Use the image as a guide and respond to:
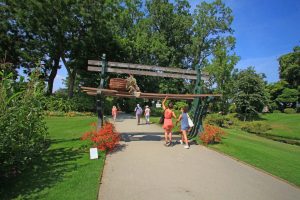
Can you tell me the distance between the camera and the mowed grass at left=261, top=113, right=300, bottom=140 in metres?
31.4

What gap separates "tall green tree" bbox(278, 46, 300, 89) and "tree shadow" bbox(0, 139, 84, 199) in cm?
5387

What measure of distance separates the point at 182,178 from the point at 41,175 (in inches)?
156

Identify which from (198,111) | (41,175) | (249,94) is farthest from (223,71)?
(41,175)

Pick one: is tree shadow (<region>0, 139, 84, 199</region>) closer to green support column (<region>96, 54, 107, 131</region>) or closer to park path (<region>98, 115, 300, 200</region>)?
park path (<region>98, 115, 300, 200</region>)

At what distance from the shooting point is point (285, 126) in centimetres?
3628

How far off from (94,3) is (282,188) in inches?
1259

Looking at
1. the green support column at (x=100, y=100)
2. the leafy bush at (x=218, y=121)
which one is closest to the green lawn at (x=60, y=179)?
the green support column at (x=100, y=100)

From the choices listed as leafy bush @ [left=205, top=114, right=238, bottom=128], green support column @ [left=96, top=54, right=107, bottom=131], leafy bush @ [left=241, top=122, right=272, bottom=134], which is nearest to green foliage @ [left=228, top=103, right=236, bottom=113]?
leafy bush @ [left=205, top=114, right=238, bottom=128]

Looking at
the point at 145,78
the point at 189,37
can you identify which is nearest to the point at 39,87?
the point at 145,78

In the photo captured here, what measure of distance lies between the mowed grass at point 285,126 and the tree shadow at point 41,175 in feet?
84.7

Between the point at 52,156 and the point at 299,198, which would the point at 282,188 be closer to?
the point at 299,198

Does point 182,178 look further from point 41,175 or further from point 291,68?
point 291,68

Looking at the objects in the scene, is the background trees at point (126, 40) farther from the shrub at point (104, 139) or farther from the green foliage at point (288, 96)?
the shrub at point (104, 139)

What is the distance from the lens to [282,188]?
8.05 metres
